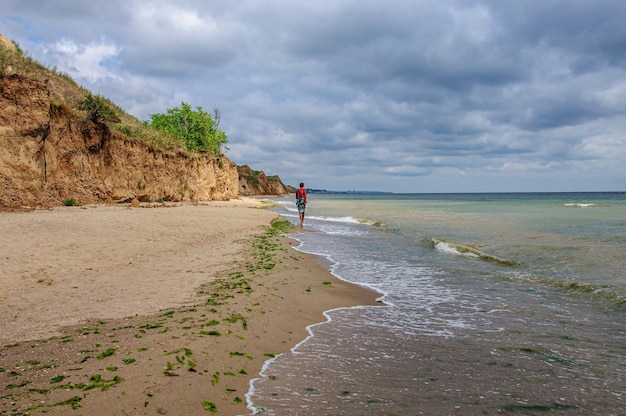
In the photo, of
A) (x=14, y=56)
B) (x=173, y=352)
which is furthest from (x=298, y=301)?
(x=14, y=56)

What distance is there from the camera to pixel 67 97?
30344mm

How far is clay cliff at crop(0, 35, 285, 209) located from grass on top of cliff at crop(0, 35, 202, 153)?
0.29 ft

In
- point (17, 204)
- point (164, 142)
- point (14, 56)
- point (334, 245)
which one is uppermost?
point (14, 56)

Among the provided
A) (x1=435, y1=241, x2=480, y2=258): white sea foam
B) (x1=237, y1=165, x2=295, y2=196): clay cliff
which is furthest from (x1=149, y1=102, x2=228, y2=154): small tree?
(x1=237, y1=165, x2=295, y2=196): clay cliff

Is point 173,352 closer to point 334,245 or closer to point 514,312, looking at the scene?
point 514,312

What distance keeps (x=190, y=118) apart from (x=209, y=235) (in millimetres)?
43956

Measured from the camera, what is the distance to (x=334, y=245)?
58.7 feet

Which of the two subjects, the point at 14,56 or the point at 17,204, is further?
A: the point at 14,56

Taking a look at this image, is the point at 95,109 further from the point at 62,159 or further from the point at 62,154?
the point at 62,159

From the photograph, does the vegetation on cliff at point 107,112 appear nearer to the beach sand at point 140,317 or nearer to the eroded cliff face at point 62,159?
the eroded cliff face at point 62,159

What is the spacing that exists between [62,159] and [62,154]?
1.09ft

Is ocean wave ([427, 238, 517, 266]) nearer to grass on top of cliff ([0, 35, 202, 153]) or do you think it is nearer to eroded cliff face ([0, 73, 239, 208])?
eroded cliff face ([0, 73, 239, 208])

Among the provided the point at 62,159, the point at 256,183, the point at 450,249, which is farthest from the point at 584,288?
the point at 256,183

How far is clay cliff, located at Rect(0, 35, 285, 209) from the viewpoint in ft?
65.9
